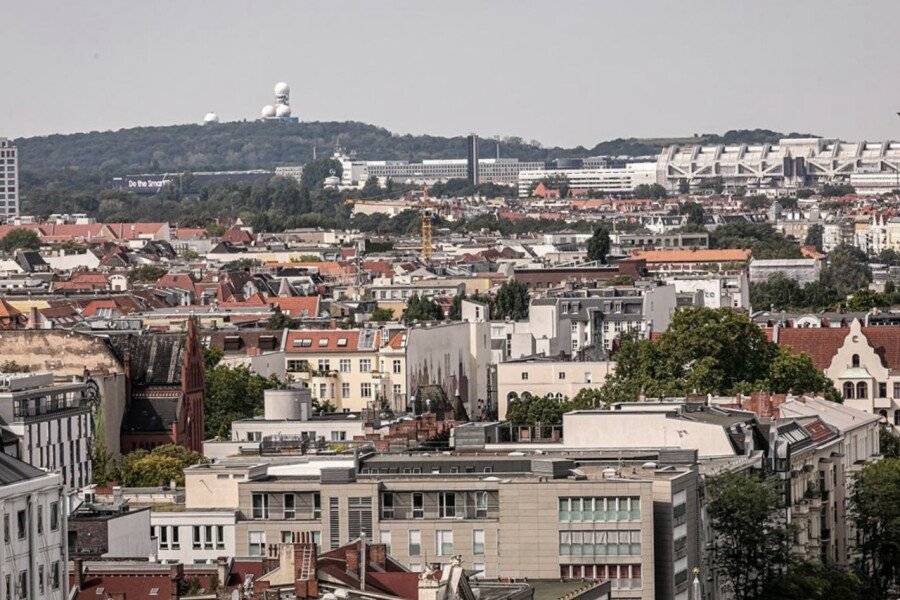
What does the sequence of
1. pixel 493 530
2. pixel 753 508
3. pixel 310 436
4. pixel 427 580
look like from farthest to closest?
pixel 310 436
pixel 753 508
pixel 493 530
pixel 427 580

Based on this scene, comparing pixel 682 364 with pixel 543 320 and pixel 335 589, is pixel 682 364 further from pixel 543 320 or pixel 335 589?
pixel 335 589

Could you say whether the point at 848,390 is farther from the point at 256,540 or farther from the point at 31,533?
the point at 31,533

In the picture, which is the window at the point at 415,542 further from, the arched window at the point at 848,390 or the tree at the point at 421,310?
the tree at the point at 421,310

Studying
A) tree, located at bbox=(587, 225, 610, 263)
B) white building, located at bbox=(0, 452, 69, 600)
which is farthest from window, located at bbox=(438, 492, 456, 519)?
tree, located at bbox=(587, 225, 610, 263)

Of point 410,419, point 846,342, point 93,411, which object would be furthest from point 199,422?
point 846,342

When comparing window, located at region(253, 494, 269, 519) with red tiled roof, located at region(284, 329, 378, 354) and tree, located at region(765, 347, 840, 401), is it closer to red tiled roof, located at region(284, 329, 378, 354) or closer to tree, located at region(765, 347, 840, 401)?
tree, located at region(765, 347, 840, 401)

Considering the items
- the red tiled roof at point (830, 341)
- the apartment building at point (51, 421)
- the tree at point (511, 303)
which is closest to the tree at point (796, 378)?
the red tiled roof at point (830, 341)

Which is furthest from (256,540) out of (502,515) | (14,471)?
(14,471)
